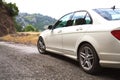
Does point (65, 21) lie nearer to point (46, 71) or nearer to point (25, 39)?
point (46, 71)

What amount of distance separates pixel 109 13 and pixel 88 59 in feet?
4.11

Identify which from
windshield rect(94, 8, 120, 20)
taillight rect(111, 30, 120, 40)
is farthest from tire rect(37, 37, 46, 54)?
taillight rect(111, 30, 120, 40)

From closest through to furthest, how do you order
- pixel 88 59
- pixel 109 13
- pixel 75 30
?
pixel 88 59
pixel 109 13
pixel 75 30

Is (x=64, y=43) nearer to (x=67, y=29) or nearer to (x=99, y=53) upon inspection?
(x=67, y=29)

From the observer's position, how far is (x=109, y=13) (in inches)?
266

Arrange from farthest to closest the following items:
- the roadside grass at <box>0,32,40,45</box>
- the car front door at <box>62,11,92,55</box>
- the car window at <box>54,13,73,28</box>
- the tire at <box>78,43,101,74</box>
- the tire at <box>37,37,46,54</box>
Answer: the roadside grass at <box>0,32,40,45</box>
the tire at <box>37,37,46,54</box>
the car window at <box>54,13,73,28</box>
the car front door at <box>62,11,92,55</box>
the tire at <box>78,43,101,74</box>

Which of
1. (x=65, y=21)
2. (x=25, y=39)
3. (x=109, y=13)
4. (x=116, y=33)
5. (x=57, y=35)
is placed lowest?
(x=25, y=39)

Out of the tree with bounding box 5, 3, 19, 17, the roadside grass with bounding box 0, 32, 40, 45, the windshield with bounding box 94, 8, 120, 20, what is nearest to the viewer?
the windshield with bounding box 94, 8, 120, 20

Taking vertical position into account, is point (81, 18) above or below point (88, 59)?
above

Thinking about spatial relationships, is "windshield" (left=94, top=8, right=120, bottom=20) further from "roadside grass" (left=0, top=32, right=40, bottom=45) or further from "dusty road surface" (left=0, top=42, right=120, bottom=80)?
"roadside grass" (left=0, top=32, right=40, bottom=45)

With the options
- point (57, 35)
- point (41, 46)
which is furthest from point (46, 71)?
point (41, 46)

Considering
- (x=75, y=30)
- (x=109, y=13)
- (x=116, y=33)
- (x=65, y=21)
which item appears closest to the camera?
(x=116, y=33)

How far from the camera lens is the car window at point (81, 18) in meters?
6.99

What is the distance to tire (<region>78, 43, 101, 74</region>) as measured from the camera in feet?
20.7
